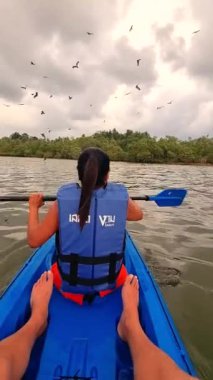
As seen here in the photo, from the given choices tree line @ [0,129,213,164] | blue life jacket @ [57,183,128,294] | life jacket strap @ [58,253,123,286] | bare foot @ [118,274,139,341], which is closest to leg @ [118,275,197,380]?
bare foot @ [118,274,139,341]

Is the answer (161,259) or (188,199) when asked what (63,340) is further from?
(188,199)

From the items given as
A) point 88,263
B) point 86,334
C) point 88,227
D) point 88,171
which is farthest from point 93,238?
point 86,334

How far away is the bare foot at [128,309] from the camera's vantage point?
2.58 meters

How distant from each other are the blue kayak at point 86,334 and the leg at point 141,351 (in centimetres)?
20

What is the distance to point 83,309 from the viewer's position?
3.10 m

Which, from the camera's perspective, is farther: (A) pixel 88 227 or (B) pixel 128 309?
(A) pixel 88 227

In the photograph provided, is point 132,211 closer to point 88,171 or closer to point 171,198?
point 88,171

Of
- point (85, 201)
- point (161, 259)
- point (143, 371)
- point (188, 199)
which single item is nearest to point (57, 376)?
point (143, 371)

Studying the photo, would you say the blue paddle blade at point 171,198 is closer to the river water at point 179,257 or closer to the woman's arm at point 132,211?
the river water at point 179,257

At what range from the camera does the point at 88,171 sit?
8.82 feet

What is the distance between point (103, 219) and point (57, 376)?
4.01 ft

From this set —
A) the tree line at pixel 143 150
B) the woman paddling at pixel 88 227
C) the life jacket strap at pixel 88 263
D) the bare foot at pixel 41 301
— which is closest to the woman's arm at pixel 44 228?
the woman paddling at pixel 88 227

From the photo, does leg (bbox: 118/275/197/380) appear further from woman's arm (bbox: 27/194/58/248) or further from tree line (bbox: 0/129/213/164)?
tree line (bbox: 0/129/213/164)

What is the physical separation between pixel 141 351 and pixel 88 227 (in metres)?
1.04
